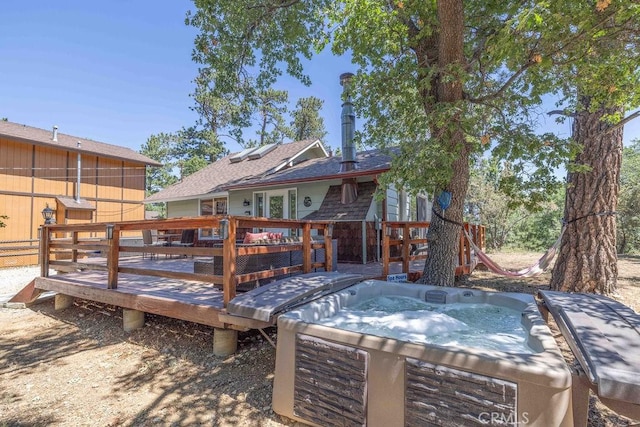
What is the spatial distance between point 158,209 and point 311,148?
25.8 metres

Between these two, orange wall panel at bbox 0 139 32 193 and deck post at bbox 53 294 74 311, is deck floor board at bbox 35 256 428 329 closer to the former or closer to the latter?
deck post at bbox 53 294 74 311

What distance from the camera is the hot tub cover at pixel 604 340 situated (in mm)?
1714

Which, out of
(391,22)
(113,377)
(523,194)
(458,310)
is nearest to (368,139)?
(391,22)

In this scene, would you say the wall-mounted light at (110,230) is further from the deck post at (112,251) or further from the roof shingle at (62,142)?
the roof shingle at (62,142)

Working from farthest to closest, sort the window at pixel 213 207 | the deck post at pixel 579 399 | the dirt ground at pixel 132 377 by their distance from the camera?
the window at pixel 213 207 → the dirt ground at pixel 132 377 → the deck post at pixel 579 399

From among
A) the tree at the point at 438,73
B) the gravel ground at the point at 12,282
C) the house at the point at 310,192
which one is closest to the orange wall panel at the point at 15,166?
the gravel ground at the point at 12,282

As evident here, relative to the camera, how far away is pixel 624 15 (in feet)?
10.8

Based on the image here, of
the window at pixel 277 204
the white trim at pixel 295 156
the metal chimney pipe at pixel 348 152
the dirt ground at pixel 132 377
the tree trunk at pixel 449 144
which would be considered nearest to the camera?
the dirt ground at pixel 132 377

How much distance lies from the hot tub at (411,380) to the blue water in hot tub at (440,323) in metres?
0.14

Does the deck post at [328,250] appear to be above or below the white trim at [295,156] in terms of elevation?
below

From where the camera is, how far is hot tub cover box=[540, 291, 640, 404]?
67.5 inches

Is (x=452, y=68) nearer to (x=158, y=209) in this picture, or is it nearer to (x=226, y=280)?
(x=226, y=280)

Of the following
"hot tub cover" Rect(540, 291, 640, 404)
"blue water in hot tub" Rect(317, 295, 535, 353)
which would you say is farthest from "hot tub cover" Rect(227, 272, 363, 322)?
"hot tub cover" Rect(540, 291, 640, 404)

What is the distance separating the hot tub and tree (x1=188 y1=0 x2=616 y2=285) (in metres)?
2.29
